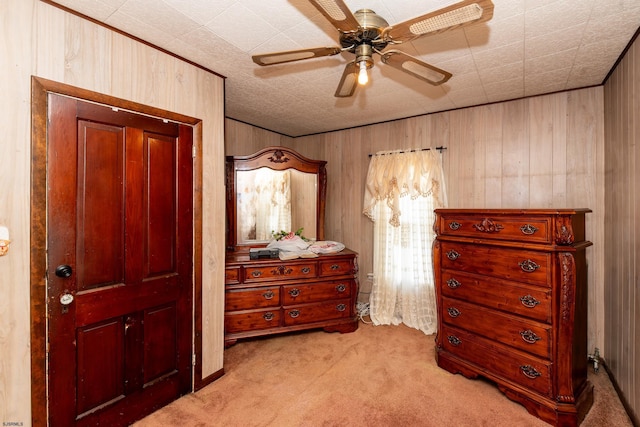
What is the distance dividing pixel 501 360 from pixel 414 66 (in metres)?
2.09

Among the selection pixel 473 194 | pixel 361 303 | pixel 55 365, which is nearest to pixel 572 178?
pixel 473 194

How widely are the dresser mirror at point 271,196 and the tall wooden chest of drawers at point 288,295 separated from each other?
1.14 ft

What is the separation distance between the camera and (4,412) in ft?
4.59

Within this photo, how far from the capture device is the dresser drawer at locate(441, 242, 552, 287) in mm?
1938

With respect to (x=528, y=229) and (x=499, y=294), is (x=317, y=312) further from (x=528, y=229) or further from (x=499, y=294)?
(x=528, y=229)

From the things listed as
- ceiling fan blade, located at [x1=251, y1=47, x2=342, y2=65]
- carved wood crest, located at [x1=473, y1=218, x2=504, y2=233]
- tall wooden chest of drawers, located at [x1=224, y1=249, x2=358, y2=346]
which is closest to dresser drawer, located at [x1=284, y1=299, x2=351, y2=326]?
tall wooden chest of drawers, located at [x1=224, y1=249, x2=358, y2=346]

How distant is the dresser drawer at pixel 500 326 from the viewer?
1.93 meters

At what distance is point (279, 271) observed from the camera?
9.82 feet

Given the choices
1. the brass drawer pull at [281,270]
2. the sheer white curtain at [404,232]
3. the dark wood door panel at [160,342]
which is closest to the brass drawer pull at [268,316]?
the brass drawer pull at [281,270]

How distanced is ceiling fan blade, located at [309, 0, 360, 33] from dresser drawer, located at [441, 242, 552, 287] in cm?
181

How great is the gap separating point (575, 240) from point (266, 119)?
3183 mm

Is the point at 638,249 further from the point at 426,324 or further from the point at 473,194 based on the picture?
the point at 426,324

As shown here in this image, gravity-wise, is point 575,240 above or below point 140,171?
below

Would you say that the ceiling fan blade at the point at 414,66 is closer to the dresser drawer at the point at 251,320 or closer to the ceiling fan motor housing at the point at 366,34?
the ceiling fan motor housing at the point at 366,34
